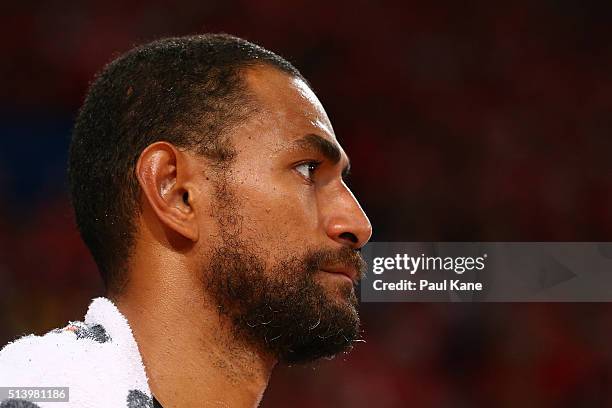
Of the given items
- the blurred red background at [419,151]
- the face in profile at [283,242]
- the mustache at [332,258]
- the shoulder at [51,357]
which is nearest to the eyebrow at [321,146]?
the face in profile at [283,242]

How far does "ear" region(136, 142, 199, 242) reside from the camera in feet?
3.59

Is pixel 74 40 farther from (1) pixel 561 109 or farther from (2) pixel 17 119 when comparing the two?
(1) pixel 561 109

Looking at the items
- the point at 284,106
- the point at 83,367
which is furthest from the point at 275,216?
the point at 83,367

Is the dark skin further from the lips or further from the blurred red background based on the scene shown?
the blurred red background

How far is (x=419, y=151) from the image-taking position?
8.25ft

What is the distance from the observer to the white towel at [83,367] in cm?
95

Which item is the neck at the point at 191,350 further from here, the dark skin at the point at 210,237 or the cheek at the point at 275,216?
the cheek at the point at 275,216

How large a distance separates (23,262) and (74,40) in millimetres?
620

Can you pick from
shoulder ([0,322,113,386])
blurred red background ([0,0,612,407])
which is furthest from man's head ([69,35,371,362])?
blurred red background ([0,0,612,407])

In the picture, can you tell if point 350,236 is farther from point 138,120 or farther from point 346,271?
point 138,120

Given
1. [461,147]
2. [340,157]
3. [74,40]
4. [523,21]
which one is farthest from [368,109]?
[340,157]

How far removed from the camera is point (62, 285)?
7.98 ft

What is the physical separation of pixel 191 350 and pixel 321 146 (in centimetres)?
28

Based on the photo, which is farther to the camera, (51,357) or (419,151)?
(419,151)
